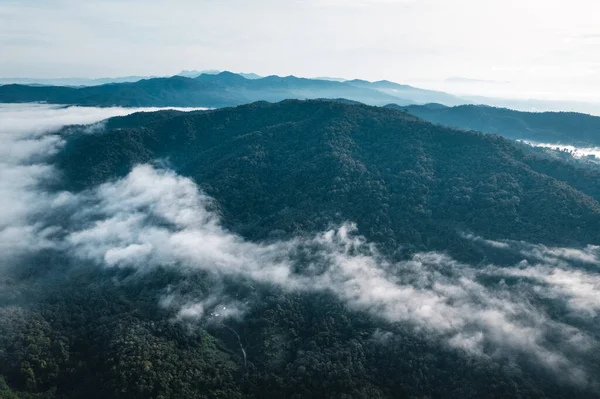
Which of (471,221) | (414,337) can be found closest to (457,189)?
(471,221)

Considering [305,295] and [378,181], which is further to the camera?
[378,181]

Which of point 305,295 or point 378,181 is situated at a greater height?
point 378,181

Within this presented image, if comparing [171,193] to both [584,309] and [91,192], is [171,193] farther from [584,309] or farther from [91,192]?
[584,309]

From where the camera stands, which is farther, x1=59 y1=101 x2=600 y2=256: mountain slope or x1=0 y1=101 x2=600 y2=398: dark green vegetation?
x1=59 y1=101 x2=600 y2=256: mountain slope

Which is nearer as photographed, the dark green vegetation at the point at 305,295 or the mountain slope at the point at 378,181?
the dark green vegetation at the point at 305,295
